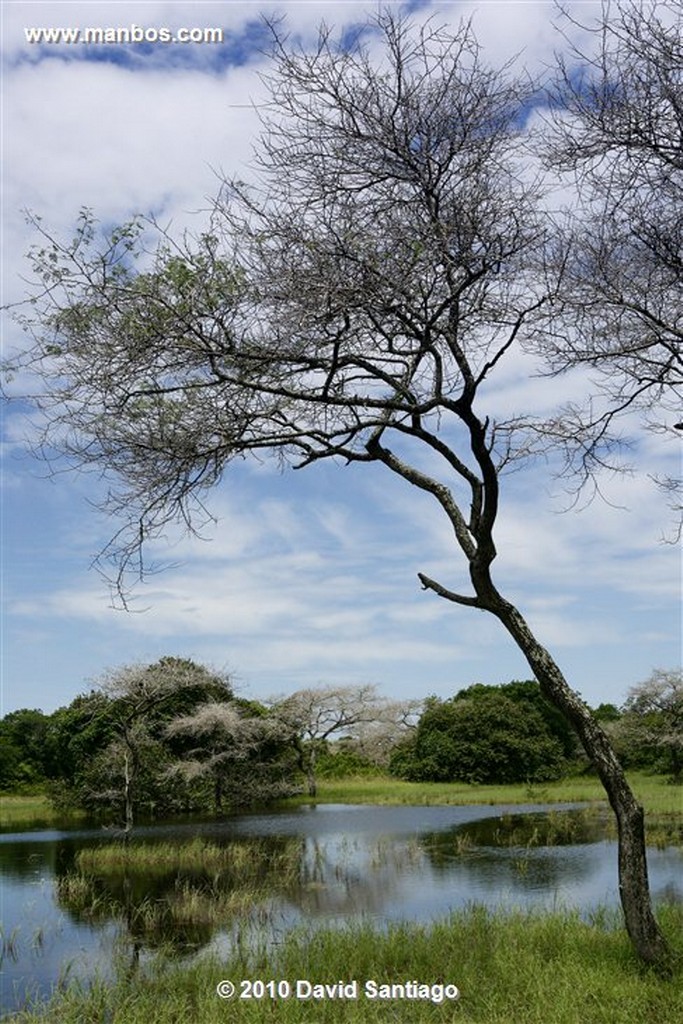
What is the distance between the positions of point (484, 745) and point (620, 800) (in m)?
32.4

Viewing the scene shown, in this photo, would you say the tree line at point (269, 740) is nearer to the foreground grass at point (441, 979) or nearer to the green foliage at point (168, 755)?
the green foliage at point (168, 755)

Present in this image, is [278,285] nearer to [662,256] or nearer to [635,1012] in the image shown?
[662,256]

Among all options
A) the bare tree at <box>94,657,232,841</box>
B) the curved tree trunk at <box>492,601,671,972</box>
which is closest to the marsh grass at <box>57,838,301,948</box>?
the bare tree at <box>94,657,232,841</box>

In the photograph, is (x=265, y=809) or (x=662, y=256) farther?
(x=265, y=809)

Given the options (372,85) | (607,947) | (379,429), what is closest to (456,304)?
(379,429)

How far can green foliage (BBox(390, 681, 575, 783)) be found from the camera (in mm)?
38594

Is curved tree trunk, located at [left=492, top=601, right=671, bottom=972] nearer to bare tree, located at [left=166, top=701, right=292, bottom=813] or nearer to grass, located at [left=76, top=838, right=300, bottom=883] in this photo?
grass, located at [left=76, top=838, right=300, bottom=883]

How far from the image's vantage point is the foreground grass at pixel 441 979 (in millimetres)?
6141

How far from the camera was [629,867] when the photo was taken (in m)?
6.77

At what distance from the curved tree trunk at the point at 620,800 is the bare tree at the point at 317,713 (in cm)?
2848

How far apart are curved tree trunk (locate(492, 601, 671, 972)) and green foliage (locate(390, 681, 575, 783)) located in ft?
105

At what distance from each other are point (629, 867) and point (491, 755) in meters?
32.7

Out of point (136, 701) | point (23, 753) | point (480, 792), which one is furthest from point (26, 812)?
point (480, 792)

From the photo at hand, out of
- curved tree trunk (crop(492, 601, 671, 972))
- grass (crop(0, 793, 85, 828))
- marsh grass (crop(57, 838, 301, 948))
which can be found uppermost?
curved tree trunk (crop(492, 601, 671, 972))
